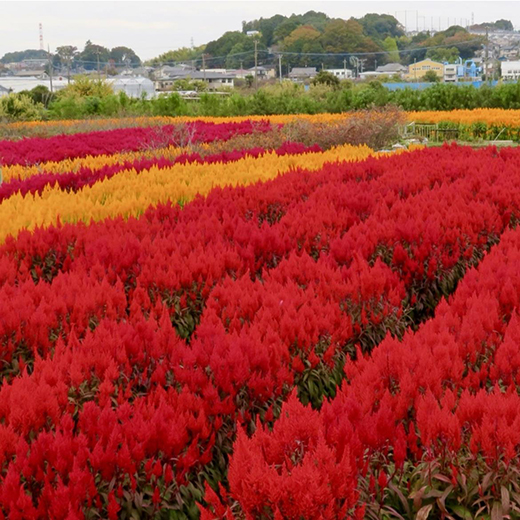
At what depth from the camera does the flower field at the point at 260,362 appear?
222cm

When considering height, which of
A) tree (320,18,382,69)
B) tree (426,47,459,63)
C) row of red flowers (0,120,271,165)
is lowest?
row of red flowers (0,120,271,165)

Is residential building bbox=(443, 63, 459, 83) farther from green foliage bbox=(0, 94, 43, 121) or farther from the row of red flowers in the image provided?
the row of red flowers

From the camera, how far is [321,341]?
3576mm

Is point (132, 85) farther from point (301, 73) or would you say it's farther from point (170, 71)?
point (170, 71)

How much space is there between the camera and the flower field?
2.22m

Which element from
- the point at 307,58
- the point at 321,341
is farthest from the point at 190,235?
the point at 307,58

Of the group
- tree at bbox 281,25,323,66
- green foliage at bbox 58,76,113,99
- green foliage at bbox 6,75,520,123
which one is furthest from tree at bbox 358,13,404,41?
green foliage at bbox 6,75,520,123

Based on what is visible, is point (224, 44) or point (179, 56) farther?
point (179, 56)

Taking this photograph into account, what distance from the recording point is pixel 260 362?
10.2 ft

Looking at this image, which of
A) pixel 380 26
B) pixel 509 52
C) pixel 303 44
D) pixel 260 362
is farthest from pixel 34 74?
pixel 260 362

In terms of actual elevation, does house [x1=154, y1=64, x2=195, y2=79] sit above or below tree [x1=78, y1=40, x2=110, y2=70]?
below

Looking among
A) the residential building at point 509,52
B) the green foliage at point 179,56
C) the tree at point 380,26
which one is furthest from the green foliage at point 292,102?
the residential building at point 509,52

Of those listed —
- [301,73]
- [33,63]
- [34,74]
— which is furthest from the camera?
[33,63]

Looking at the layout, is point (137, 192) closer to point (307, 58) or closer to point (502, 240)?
point (502, 240)
